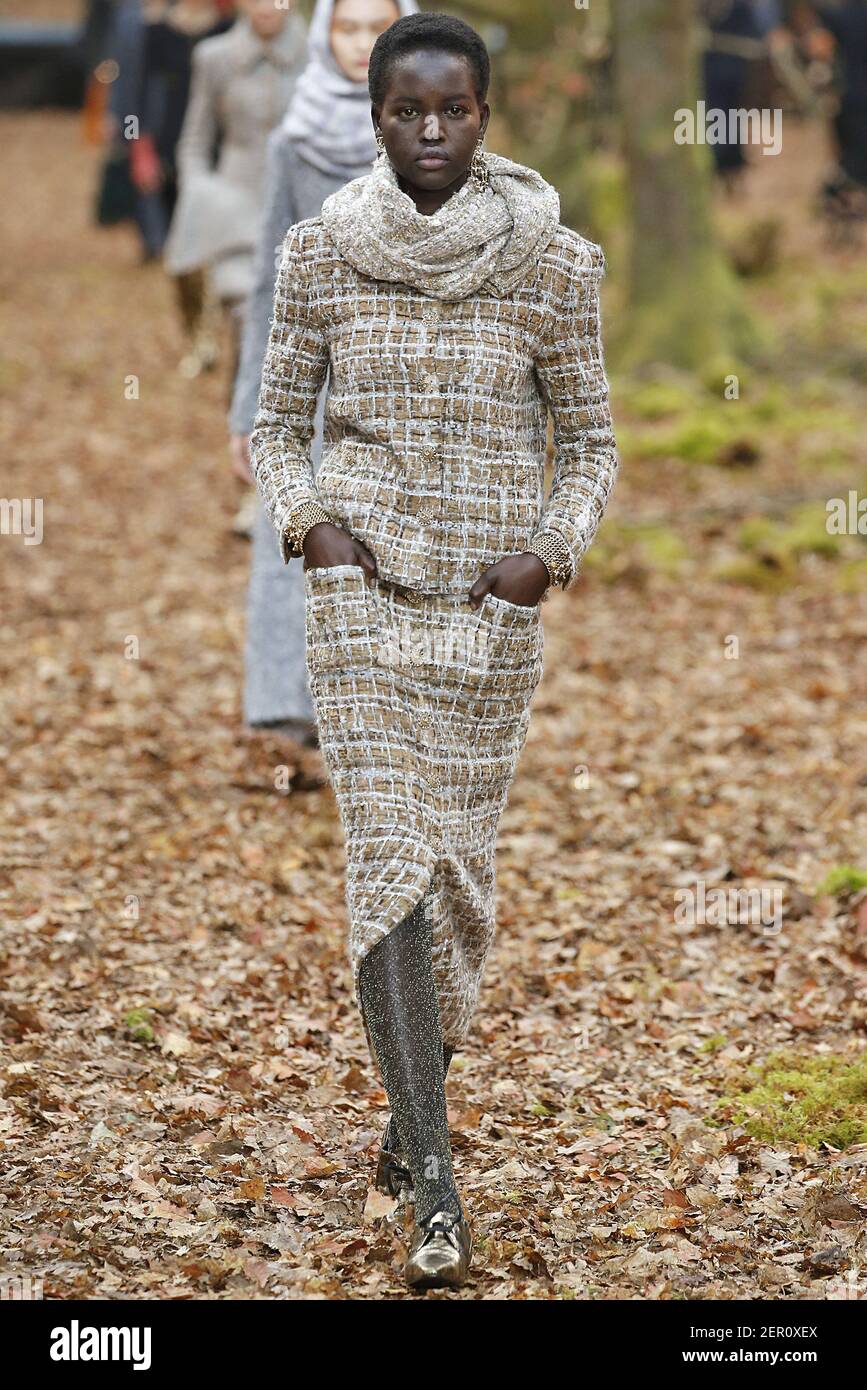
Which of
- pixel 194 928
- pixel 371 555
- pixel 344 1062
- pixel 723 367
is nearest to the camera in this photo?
pixel 371 555

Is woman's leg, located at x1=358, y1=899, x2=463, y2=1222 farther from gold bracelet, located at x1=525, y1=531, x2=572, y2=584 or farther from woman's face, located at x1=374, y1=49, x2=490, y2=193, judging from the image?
woman's face, located at x1=374, y1=49, x2=490, y2=193

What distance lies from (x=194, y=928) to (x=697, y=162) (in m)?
9.01

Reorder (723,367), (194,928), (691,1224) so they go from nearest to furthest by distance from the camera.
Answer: (691,1224)
(194,928)
(723,367)

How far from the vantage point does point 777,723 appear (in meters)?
8.06

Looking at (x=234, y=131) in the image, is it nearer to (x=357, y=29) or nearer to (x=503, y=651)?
(x=357, y=29)

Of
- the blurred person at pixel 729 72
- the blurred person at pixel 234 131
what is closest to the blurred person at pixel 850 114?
the blurred person at pixel 729 72

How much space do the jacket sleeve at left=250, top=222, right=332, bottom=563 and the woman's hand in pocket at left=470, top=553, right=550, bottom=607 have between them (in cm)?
34

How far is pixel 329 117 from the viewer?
5.90 metres

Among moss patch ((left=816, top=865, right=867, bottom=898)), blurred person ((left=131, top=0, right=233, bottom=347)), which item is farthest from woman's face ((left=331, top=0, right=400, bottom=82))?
blurred person ((left=131, top=0, right=233, bottom=347))

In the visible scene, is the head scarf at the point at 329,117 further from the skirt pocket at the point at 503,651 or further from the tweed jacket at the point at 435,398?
the skirt pocket at the point at 503,651

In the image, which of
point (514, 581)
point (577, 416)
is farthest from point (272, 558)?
point (514, 581)
